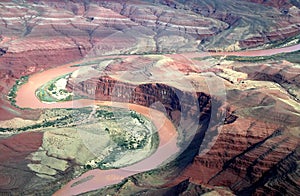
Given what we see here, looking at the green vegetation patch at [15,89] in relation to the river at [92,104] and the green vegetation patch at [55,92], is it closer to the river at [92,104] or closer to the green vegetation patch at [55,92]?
the river at [92,104]

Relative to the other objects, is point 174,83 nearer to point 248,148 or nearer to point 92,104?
point 92,104

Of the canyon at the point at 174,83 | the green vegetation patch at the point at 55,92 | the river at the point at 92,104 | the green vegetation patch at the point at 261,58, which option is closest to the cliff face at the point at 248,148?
the canyon at the point at 174,83

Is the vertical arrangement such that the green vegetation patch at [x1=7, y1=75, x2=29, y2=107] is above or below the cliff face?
below

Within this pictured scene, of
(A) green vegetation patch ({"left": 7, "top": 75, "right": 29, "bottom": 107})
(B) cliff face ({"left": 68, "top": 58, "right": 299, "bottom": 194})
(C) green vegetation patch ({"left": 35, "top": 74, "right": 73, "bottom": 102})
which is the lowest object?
(A) green vegetation patch ({"left": 7, "top": 75, "right": 29, "bottom": 107})

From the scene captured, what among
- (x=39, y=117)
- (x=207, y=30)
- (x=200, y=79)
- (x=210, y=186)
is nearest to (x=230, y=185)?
(x=210, y=186)

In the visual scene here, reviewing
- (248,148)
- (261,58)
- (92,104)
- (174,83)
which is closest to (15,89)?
(92,104)

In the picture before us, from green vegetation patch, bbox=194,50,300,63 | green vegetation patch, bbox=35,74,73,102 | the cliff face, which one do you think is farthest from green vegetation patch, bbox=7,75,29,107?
green vegetation patch, bbox=194,50,300,63

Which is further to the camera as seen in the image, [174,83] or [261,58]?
[261,58]

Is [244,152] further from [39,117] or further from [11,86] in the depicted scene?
[11,86]

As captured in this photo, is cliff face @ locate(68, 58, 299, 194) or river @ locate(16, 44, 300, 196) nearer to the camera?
cliff face @ locate(68, 58, 299, 194)

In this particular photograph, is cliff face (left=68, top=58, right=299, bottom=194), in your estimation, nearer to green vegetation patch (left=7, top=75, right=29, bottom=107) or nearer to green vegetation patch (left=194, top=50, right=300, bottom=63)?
green vegetation patch (left=7, top=75, right=29, bottom=107)
